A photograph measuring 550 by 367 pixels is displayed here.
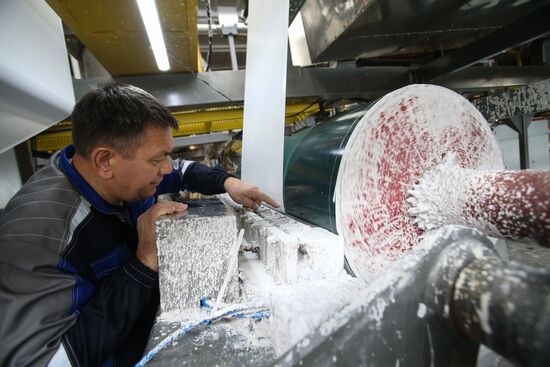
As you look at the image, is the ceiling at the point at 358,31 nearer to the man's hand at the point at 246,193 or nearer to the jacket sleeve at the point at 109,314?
the man's hand at the point at 246,193

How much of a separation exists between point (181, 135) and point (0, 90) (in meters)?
1.92

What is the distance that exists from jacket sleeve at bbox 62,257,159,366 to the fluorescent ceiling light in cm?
70

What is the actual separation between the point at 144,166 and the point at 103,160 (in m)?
0.11

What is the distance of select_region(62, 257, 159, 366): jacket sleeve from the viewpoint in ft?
2.15

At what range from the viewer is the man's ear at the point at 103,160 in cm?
82

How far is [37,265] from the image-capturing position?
652 mm

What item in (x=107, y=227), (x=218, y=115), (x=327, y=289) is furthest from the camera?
(x=218, y=115)

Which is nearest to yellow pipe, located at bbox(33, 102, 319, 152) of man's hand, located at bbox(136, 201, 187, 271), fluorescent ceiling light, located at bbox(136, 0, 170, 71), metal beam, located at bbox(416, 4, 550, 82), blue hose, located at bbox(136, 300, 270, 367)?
fluorescent ceiling light, located at bbox(136, 0, 170, 71)

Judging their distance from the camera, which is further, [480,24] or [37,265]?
[480,24]

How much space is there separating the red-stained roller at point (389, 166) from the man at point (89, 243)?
0.35 m

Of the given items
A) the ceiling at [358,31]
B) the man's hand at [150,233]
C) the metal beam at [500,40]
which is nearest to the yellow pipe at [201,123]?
the ceiling at [358,31]

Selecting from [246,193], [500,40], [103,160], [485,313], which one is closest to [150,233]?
[103,160]

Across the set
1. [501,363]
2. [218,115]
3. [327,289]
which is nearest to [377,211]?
[327,289]

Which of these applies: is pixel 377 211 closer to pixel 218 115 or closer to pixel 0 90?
pixel 0 90
